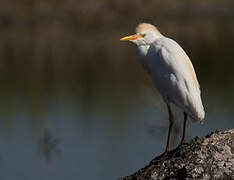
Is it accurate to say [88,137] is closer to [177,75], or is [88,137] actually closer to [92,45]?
[177,75]

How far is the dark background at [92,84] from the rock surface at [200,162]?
3.81m

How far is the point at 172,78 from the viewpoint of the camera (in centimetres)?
472

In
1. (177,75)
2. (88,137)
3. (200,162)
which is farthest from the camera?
(88,137)

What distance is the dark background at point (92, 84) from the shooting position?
8406mm

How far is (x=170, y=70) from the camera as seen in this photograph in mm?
4723

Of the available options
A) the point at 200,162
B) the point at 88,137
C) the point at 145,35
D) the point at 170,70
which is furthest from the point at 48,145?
the point at 200,162

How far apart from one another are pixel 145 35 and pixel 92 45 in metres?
14.1

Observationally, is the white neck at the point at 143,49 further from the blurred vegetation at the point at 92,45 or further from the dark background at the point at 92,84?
the blurred vegetation at the point at 92,45

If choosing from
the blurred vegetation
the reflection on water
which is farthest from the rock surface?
the blurred vegetation

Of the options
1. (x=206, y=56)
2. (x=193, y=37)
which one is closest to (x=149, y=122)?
(x=206, y=56)

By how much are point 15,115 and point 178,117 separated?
351cm

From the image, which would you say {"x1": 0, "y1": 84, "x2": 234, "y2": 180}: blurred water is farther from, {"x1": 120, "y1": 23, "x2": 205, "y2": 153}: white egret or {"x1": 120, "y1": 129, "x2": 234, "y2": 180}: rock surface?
{"x1": 120, "y1": 129, "x2": 234, "y2": 180}: rock surface

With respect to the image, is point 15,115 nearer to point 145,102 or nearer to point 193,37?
point 145,102

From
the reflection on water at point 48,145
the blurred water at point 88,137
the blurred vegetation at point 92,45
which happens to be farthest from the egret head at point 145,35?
the blurred vegetation at point 92,45
